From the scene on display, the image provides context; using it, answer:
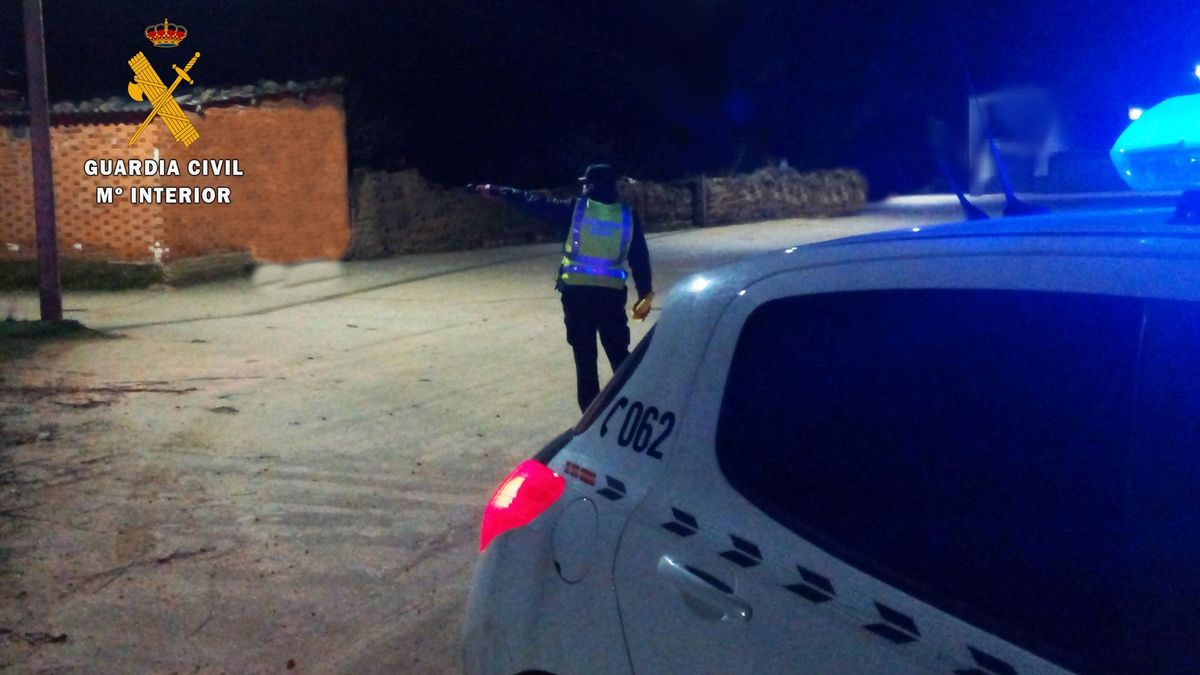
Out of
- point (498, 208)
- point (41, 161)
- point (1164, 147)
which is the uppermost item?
point (1164, 147)

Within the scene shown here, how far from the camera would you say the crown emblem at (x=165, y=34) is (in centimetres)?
2182

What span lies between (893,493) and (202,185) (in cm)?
1579

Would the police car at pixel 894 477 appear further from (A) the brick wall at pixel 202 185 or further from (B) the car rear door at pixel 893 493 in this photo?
(A) the brick wall at pixel 202 185

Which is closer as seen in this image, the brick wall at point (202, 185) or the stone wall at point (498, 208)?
the brick wall at point (202, 185)

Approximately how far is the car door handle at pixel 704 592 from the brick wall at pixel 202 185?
A: 15175 millimetres

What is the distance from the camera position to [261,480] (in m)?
6.82

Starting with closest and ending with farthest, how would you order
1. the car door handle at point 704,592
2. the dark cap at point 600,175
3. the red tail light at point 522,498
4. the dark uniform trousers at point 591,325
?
the car door handle at point 704,592 → the red tail light at point 522,498 → the dark cap at point 600,175 → the dark uniform trousers at point 591,325

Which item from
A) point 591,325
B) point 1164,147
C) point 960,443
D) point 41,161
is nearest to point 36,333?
point 41,161

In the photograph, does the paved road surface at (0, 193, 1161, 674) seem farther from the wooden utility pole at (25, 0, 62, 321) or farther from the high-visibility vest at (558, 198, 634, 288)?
the high-visibility vest at (558, 198, 634, 288)

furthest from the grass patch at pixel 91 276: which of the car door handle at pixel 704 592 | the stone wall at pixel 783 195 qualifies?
the stone wall at pixel 783 195

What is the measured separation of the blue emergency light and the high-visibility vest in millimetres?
3951

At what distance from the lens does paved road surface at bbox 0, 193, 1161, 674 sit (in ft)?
15.7

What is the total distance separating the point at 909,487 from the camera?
85.4 inches

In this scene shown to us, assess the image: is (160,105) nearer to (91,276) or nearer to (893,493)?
(91,276)
